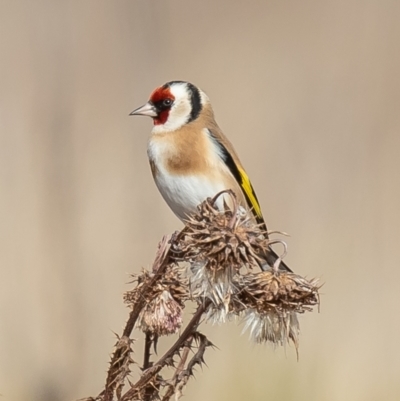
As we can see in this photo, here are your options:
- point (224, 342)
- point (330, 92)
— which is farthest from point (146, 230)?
point (330, 92)

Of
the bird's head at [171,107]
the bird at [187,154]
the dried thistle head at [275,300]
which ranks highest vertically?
the bird's head at [171,107]

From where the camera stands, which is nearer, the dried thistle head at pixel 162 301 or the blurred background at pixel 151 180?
the dried thistle head at pixel 162 301

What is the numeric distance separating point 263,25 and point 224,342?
4.19 feet

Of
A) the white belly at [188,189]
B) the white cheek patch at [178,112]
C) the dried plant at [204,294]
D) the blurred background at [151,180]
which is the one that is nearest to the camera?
the dried plant at [204,294]

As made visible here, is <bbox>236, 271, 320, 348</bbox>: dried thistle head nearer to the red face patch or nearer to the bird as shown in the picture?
the bird

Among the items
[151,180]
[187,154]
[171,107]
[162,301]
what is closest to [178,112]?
[171,107]

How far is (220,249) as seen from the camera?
44.0 inches

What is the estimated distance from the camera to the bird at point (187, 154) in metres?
1.76

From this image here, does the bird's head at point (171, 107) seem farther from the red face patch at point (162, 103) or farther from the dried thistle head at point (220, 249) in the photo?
the dried thistle head at point (220, 249)

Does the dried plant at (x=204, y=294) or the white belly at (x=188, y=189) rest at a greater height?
the white belly at (x=188, y=189)

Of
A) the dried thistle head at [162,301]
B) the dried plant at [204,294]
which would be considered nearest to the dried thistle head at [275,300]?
the dried plant at [204,294]

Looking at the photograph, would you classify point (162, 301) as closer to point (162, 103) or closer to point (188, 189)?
point (188, 189)

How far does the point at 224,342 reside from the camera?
2.43 m

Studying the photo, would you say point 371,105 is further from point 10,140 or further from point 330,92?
point 10,140
